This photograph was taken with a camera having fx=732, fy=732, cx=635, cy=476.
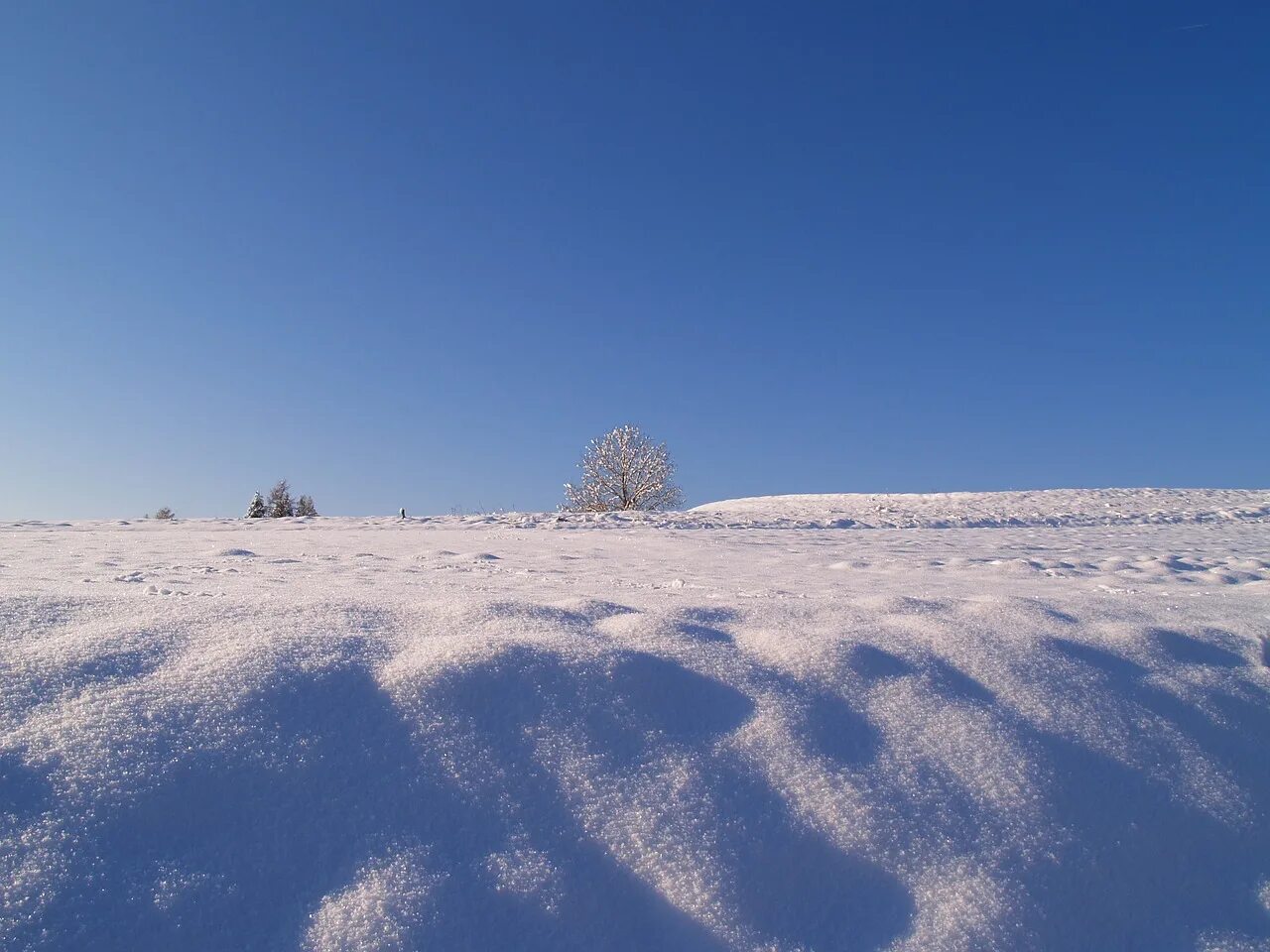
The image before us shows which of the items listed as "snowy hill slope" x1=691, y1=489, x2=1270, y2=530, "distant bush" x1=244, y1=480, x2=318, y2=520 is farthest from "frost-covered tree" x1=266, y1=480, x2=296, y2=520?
"snowy hill slope" x1=691, y1=489, x2=1270, y2=530

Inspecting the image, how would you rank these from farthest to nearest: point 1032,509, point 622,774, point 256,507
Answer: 1. point 256,507
2. point 1032,509
3. point 622,774

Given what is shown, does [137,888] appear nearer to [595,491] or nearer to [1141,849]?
[1141,849]

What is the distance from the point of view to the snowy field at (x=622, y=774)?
1480 mm

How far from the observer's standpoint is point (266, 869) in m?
1.49

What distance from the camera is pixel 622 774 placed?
6.17 ft

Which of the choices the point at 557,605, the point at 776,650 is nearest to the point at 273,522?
the point at 557,605

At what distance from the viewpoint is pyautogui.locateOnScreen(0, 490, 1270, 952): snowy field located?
4.86ft

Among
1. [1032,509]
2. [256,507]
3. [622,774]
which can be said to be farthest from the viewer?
[256,507]

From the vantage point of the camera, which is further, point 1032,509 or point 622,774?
point 1032,509

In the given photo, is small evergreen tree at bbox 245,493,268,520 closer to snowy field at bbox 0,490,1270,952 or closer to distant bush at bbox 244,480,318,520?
distant bush at bbox 244,480,318,520

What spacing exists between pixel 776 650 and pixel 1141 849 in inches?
43.5

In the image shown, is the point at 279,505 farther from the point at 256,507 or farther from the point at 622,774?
the point at 622,774

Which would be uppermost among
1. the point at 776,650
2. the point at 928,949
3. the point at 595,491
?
the point at 595,491

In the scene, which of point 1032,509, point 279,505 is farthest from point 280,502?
point 1032,509
